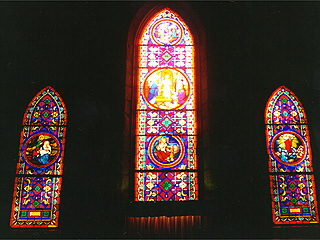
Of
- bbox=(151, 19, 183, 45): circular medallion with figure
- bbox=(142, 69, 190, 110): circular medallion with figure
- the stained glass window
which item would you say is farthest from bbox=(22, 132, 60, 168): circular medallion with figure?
bbox=(151, 19, 183, 45): circular medallion with figure

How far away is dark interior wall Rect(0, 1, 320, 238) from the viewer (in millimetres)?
4492

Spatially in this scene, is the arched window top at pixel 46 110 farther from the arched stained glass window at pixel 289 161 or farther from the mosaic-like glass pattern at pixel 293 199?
the mosaic-like glass pattern at pixel 293 199

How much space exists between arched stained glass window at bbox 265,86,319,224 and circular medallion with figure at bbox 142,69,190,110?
1357 millimetres

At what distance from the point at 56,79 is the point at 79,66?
1.40 ft

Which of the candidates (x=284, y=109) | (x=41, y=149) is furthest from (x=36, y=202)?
(x=284, y=109)

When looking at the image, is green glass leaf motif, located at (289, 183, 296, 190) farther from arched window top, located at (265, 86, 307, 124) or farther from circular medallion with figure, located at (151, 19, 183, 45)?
circular medallion with figure, located at (151, 19, 183, 45)

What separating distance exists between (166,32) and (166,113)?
4.73 ft

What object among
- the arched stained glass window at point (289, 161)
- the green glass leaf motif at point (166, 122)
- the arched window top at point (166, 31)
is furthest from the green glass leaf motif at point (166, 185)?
the arched window top at point (166, 31)

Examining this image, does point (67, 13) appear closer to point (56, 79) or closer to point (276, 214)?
point (56, 79)

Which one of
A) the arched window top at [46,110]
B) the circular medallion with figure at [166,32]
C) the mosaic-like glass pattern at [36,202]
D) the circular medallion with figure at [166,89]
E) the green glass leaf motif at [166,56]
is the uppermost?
the circular medallion with figure at [166,32]

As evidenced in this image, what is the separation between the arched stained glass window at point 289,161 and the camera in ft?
15.5

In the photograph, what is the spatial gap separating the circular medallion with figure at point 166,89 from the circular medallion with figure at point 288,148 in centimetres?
155

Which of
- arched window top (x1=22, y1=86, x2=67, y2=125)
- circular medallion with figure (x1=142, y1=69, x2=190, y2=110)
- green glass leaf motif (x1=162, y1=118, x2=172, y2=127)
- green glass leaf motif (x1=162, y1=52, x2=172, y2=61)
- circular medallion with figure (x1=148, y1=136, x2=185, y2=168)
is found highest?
green glass leaf motif (x1=162, y1=52, x2=172, y2=61)

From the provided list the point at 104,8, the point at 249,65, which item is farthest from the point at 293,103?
the point at 104,8
